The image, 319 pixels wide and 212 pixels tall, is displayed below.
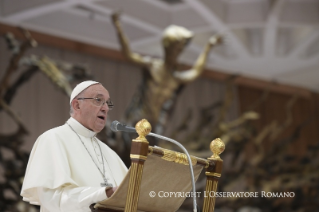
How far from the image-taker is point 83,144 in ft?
9.59

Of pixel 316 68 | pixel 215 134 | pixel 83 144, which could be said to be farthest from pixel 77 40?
pixel 83 144

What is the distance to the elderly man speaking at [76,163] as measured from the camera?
2.51m

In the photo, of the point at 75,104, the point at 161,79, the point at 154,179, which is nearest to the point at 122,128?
the point at 154,179

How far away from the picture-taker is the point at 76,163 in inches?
109

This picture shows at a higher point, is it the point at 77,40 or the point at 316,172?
the point at 77,40

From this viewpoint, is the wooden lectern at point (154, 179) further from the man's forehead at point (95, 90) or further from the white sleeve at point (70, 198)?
the man's forehead at point (95, 90)

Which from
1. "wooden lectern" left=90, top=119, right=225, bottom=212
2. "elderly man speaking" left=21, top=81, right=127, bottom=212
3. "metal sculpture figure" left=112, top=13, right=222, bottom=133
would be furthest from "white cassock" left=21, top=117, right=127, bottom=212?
"metal sculpture figure" left=112, top=13, right=222, bottom=133

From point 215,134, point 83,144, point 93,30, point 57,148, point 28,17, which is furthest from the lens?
point 93,30

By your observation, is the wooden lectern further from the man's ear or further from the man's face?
the man's ear

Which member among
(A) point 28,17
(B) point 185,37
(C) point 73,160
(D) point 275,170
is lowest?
(C) point 73,160

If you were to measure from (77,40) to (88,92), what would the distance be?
8.39m

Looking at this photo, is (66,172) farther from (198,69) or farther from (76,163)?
(198,69)

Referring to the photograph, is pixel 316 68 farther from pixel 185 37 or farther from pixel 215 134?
pixel 185 37

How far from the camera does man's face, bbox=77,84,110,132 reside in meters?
2.80
